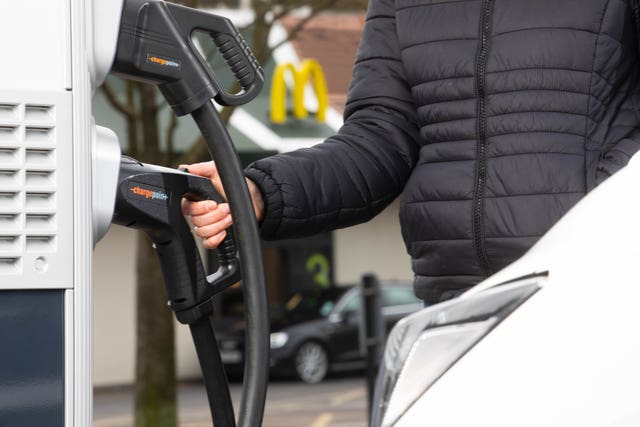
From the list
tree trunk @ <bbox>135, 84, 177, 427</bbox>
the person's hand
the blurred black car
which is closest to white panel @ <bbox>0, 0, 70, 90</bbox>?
the person's hand

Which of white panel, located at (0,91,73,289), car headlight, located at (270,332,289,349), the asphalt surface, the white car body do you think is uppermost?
car headlight, located at (270,332,289,349)

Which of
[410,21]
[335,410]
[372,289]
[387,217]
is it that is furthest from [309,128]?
[410,21]

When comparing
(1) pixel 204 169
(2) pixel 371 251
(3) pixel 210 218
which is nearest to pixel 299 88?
(2) pixel 371 251

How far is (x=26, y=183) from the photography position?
1.38 meters

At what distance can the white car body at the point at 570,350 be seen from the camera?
136cm

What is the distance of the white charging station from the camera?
136cm

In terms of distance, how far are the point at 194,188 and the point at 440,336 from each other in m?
0.40

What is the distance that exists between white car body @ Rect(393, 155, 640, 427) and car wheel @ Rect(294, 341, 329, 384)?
15.0 meters

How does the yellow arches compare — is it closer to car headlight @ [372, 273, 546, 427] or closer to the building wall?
the building wall

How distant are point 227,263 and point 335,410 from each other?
38.3ft

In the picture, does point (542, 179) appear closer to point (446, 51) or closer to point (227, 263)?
point (446, 51)

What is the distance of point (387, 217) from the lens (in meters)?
20.5

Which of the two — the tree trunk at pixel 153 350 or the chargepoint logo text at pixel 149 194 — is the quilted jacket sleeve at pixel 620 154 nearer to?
the chargepoint logo text at pixel 149 194

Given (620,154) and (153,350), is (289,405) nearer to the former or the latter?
(153,350)
